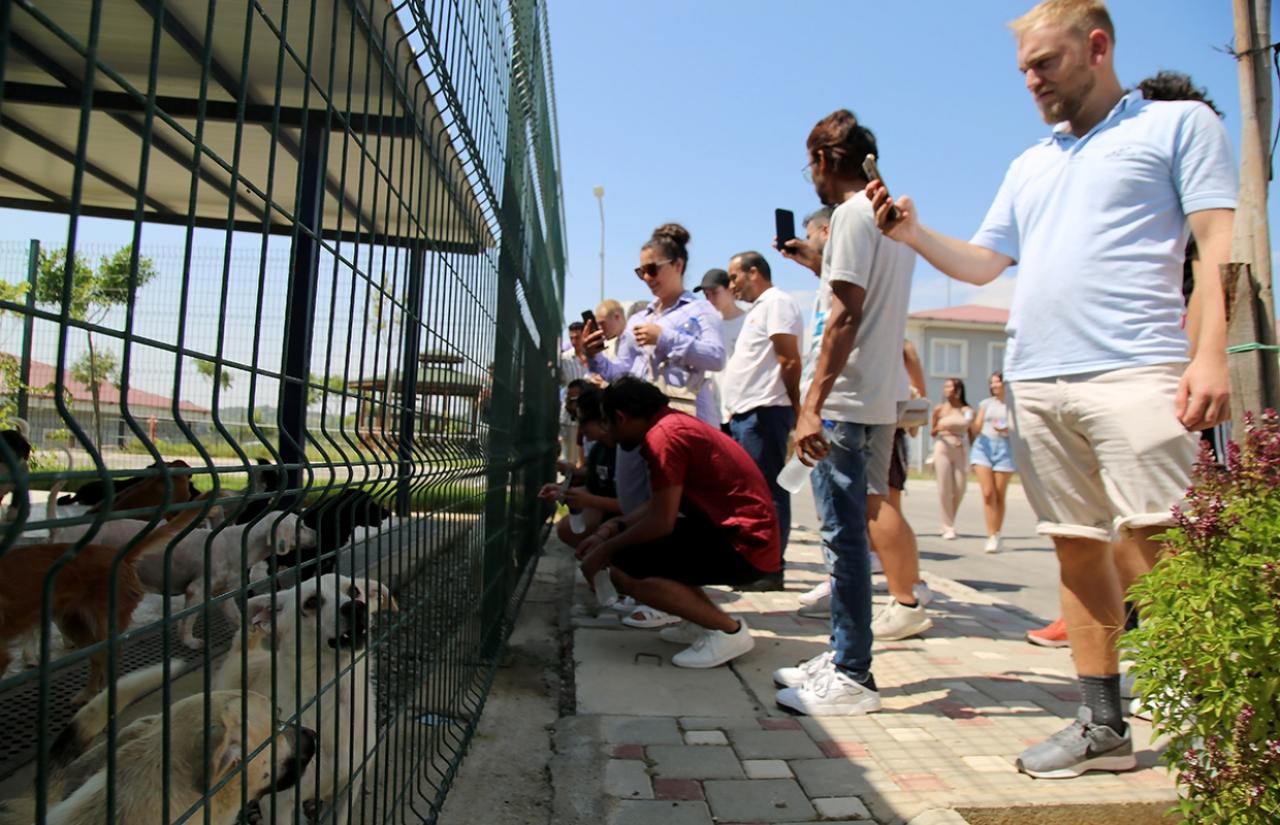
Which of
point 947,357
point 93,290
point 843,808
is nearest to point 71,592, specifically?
point 93,290

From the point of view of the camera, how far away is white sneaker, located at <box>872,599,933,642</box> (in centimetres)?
478

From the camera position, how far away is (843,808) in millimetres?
2719

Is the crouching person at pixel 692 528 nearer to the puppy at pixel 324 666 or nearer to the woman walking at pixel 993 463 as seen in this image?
the puppy at pixel 324 666

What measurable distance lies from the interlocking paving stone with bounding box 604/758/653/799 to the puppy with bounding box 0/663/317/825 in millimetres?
1242

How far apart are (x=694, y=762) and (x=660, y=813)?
42 centimetres

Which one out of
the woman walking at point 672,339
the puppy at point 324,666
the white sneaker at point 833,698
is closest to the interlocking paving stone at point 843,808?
the white sneaker at point 833,698

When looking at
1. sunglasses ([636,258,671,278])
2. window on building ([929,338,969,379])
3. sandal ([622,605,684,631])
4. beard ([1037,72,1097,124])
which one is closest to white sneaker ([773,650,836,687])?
sandal ([622,605,684,631])

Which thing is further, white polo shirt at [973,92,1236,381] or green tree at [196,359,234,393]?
white polo shirt at [973,92,1236,381]

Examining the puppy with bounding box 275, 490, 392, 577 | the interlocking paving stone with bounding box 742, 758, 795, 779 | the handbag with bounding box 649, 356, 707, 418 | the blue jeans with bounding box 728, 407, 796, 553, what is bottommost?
the interlocking paving stone with bounding box 742, 758, 795, 779

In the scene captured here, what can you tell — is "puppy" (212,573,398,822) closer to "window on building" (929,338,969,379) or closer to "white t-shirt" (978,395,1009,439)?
"white t-shirt" (978,395,1009,439)

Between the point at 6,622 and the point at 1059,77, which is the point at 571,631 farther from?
the point at 1059,77

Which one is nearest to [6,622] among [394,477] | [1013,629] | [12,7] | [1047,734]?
[394,477]

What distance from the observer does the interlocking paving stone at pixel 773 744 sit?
3.16 metres

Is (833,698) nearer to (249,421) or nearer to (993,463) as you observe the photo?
(249,421)
